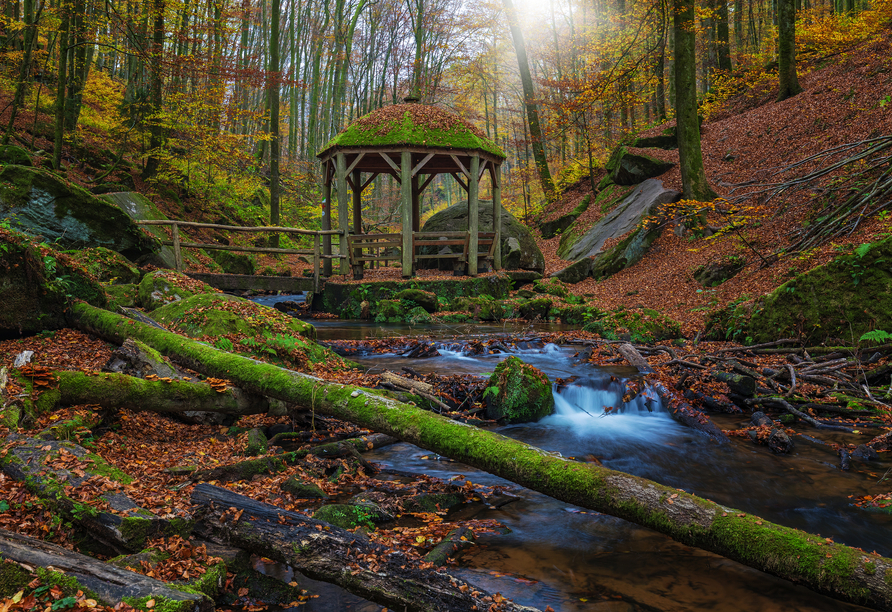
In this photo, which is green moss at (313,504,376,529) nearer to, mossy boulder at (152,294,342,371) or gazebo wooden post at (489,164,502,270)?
mossy boulder at (152,294,342,371)

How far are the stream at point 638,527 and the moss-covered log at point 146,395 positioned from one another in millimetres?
1417

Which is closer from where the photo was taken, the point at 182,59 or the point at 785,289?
the point at 785,289

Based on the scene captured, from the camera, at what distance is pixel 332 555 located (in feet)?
8.26

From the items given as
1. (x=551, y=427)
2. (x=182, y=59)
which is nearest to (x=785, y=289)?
(x=551, y=427)

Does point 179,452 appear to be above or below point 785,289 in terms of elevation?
below

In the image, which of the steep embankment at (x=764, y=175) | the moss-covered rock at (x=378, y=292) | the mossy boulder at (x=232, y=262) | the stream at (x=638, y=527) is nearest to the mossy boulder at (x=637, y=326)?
the steep embankment at (x=764, y=175)

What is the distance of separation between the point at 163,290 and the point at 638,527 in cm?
690

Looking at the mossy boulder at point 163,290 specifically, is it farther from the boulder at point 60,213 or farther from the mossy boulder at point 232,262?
the mossy boulder at point 232,262

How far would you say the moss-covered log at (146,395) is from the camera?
3.79 metres

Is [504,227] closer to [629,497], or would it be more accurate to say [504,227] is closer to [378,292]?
[378,292]

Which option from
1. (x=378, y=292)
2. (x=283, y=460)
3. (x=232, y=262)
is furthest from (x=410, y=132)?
(x=283, y=460)

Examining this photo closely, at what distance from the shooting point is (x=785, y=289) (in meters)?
7.38

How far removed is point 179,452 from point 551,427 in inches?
153

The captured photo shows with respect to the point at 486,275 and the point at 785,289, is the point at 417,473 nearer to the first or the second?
the point at 785,289
